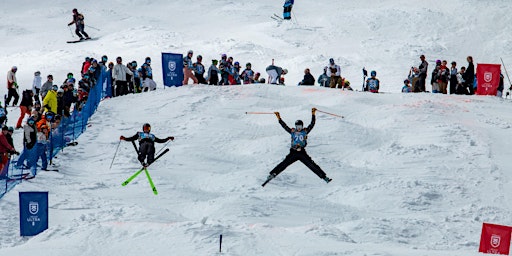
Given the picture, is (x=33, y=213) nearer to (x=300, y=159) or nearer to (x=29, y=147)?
(x=29, y=147)

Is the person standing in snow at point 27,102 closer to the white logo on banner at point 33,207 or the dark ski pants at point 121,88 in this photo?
the dark ski pants at point 121,88

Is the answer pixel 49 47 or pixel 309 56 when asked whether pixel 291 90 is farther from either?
pixel 49 47

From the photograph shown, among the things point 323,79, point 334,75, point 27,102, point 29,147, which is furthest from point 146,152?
point 323,79

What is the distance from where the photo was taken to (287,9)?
40.0 metres

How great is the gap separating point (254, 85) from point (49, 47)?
14.4m

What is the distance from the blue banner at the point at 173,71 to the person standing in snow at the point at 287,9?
13.7 m

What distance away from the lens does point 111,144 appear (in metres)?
21.5

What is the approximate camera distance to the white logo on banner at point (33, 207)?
49.3ft

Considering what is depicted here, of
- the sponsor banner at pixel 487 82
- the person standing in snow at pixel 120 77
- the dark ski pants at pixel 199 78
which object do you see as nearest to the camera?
the person standing in snow at pixel 120 77

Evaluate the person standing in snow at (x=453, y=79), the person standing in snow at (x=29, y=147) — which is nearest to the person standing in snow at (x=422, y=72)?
the person standing in snow at (x=453, y=79)

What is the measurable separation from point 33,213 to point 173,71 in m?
12.5

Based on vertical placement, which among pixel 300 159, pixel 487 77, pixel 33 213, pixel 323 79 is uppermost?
pixel 487 77

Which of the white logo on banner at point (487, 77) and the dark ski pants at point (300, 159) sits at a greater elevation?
the white logo on banner at point (487, 77)

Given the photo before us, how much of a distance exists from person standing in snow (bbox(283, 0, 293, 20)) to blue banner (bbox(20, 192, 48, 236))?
85.3ft
